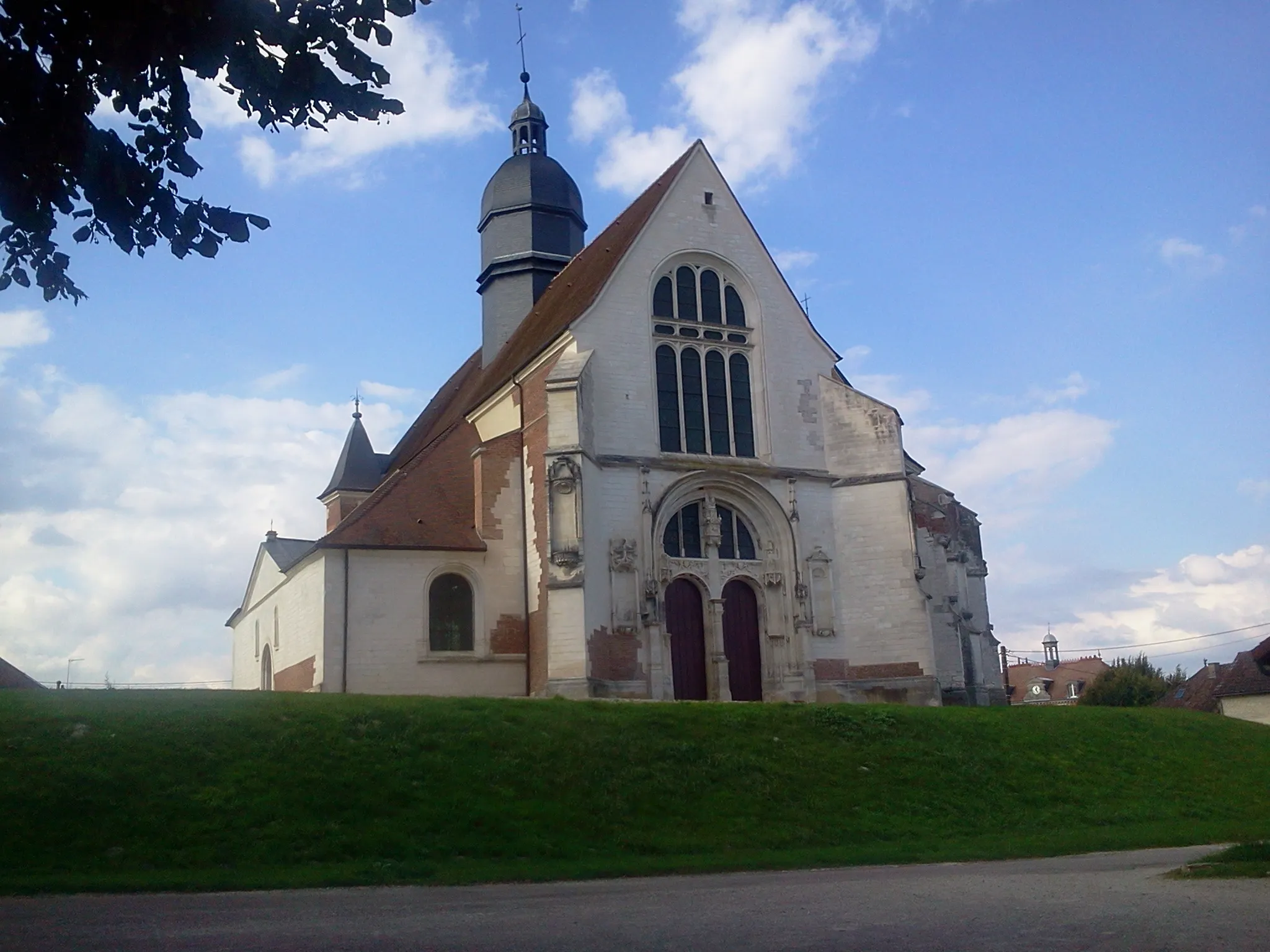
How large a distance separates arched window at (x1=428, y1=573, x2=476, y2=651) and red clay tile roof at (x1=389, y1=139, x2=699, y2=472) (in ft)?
19.0

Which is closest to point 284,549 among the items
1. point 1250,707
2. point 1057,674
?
point 1250,707

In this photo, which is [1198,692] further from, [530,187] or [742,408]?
[530,187]

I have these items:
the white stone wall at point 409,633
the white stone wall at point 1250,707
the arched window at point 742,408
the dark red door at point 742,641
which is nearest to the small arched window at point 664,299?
the arched window at point 742,408

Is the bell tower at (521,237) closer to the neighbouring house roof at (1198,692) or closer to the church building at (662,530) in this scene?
the church building at (662,530)

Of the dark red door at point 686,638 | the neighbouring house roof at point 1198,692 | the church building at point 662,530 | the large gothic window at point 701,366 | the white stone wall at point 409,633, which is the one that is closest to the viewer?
the church building at point 662,530

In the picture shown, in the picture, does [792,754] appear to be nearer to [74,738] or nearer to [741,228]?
[74,738]

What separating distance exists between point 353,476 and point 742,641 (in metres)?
18.7

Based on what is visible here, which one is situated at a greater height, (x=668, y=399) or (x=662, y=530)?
(x=668, y=399)

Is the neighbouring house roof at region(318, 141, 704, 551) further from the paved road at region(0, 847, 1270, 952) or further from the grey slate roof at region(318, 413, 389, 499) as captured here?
the paved road at region(0, 847, 1270, 952)

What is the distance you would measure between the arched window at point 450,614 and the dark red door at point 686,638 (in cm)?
467

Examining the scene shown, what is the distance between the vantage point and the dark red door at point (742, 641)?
28.8 m

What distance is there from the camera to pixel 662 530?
93.6 ft

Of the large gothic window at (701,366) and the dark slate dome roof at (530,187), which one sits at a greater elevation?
the dark slate dome roof at (530,187)

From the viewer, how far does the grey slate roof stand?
139 feet
